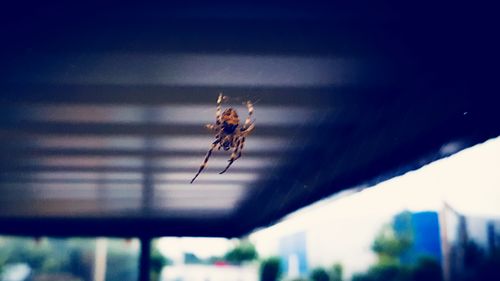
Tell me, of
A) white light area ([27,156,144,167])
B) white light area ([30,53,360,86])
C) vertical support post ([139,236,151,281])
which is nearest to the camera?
white light area ([30,53,360,86])

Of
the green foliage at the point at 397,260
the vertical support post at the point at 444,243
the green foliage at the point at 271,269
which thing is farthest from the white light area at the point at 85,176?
the green foliage at the point at 271,269

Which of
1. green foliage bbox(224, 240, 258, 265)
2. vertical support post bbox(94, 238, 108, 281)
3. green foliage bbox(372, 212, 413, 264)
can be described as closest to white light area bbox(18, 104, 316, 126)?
green foliage bbox(372, 212, 413, 264)

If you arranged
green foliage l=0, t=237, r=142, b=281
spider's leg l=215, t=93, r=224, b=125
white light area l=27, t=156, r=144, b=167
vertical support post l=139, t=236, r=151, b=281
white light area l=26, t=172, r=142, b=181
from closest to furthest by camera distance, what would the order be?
1. spider's leg l=215, t=93, r=224, b=125
2. white light area l=27, t=156, r=144, b=167
3. white light area l=26, t=172, r=142, b=181
4. green foliage l=0, t=237, r=142, b=281
5. vertical support post l=139, t=236, r=151, b=281

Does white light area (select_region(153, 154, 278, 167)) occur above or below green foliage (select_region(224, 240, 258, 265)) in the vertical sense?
above

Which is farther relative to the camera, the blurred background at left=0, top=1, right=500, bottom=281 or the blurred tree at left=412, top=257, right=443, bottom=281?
the blurred tree at left=412, top=257, right=443, bottom=281

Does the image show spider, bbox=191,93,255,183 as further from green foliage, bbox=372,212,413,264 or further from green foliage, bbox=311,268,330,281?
green foliage, bbox=311,268,330,281

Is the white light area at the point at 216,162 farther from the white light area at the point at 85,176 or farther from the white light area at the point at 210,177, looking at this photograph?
the white light area at the point at 85,176

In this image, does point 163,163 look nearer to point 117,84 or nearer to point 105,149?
point 105,149
